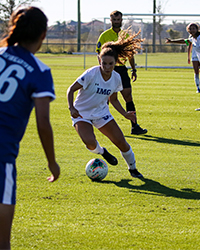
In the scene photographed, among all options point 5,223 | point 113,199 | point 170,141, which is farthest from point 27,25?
point 170,141

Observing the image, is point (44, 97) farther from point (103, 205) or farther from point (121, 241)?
point (103, 205)

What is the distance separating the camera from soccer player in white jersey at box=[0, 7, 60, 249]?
2412 mm

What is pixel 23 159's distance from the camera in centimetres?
658

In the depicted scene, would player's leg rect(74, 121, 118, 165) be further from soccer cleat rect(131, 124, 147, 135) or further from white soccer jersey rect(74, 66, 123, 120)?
soccer cleat rect(131, 124, 147, 135)

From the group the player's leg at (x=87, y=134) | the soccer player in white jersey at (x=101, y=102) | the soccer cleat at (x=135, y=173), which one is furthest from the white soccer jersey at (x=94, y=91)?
the soccer cleat at (x=135, y=173)

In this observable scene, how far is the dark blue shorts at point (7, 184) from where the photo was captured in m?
2.45

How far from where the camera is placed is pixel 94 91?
563cm

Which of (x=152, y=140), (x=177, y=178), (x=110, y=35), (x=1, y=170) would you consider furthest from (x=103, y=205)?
(x=110, y=35)

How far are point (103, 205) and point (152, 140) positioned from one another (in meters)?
3.81

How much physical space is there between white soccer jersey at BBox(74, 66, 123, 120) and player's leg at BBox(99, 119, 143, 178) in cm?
21

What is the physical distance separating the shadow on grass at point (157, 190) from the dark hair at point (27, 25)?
10.0 feet

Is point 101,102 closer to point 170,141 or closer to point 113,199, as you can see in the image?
point 113,199

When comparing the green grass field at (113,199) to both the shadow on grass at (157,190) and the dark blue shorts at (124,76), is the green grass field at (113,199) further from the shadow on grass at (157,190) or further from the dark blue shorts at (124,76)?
the dark blue shorts at (124,76)

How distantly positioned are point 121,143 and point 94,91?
0.83 m
